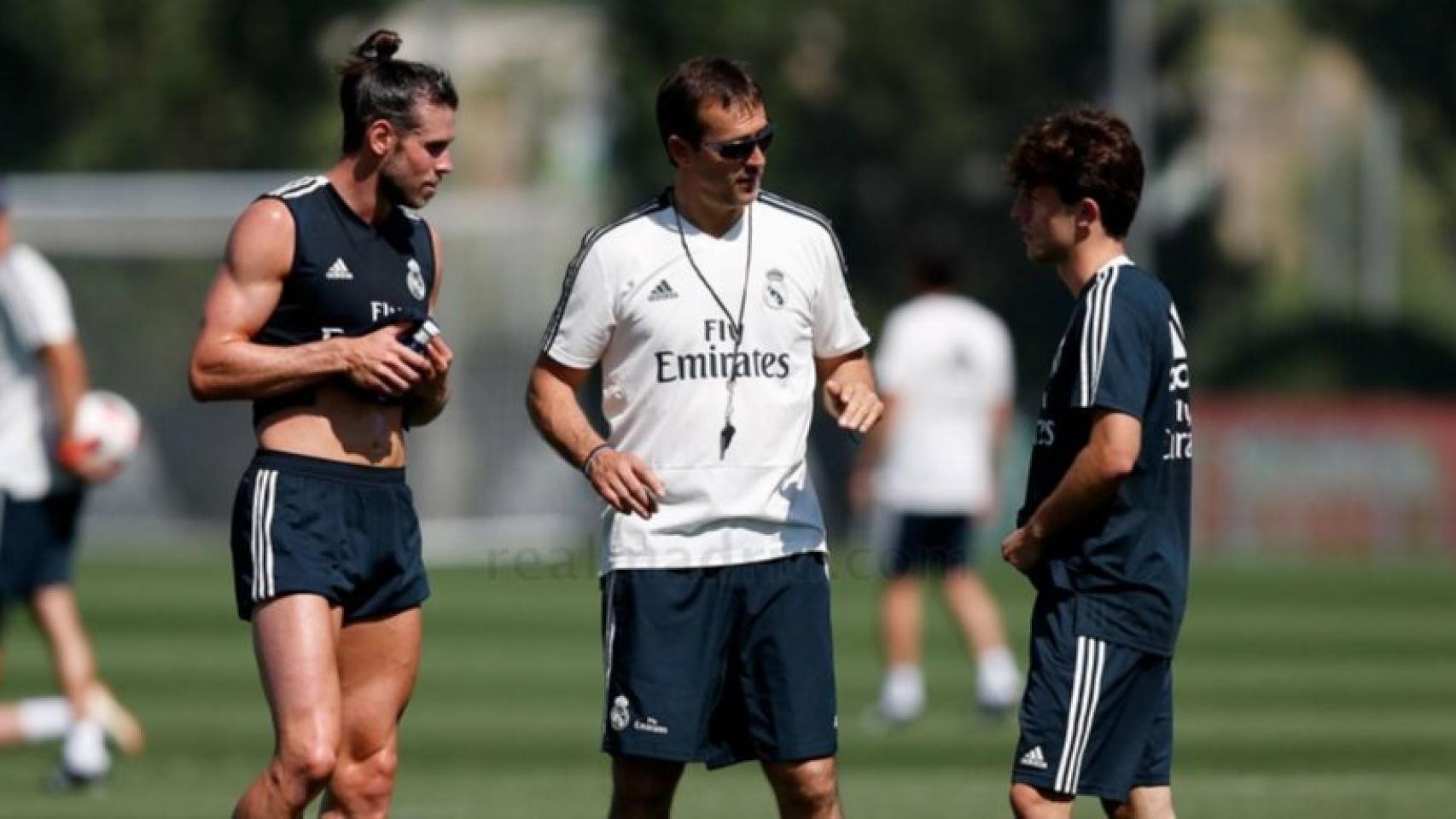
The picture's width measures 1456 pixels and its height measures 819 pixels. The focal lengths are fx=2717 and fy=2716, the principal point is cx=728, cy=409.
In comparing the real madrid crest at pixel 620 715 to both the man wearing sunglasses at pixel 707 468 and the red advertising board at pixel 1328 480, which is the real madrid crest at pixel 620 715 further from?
the red advertising board at pixel 1328 480

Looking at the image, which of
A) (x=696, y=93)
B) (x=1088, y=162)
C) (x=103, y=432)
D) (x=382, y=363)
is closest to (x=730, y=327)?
(x=696, y=93)

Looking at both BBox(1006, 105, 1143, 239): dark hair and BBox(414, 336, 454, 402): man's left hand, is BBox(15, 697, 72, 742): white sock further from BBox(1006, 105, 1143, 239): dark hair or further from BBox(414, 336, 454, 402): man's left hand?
BBox(1006, 105, 1143, 239): dark hair

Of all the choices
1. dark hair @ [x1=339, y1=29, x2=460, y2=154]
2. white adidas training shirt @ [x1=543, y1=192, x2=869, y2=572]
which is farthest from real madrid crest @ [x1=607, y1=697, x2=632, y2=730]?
dark hair @ [x1=339, y1=29, x2=460, y2=154]

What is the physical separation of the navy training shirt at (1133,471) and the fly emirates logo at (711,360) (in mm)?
955

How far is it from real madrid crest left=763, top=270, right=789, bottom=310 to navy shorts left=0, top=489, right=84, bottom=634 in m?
5.50

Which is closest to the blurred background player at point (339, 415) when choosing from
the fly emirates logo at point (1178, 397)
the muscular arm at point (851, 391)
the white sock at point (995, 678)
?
the muscular arm at point (851, 391)

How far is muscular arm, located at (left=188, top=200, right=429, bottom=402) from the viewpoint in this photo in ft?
26.9

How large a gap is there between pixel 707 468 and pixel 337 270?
1304mm

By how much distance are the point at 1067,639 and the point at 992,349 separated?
8.64 meters

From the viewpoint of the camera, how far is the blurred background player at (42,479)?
40.8ft

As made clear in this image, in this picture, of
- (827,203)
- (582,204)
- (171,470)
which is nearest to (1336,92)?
(827,203)

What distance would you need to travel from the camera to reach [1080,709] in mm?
7793

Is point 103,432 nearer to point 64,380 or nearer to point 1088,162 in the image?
point 64,380

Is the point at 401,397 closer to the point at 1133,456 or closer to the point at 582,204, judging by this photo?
the point at 1133,456
